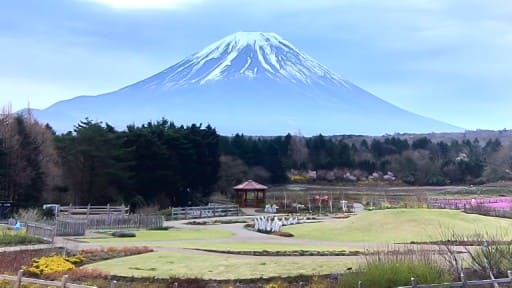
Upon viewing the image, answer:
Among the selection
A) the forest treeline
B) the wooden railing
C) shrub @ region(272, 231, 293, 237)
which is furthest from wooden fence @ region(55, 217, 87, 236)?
the wooden railing

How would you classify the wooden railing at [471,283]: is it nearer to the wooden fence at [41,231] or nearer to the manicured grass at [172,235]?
the manicured grass at [172,235]

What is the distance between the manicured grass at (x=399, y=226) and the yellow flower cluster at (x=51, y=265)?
13652mm

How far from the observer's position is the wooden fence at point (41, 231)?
30094mm

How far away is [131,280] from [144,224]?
20.2 metres

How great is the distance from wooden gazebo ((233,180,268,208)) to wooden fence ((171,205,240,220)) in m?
5.46

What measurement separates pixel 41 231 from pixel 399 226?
54.3 ft

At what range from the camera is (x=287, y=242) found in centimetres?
3056

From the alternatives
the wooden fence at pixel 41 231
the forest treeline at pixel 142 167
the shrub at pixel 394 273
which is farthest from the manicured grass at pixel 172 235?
the shrub at pixel 394 273

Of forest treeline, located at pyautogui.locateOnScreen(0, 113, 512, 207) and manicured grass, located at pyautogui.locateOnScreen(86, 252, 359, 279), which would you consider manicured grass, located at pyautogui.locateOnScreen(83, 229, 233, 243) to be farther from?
forest treeline, located at pyautogui.locateOnScreen(0, 113, 512, 207)

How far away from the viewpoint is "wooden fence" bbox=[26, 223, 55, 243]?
30.1m

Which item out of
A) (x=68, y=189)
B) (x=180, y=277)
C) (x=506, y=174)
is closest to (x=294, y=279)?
(x=180, y=277)

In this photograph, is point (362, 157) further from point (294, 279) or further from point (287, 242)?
point (294, 279)

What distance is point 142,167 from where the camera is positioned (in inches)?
2137

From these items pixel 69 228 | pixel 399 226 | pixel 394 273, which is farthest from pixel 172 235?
pixel 394 273
